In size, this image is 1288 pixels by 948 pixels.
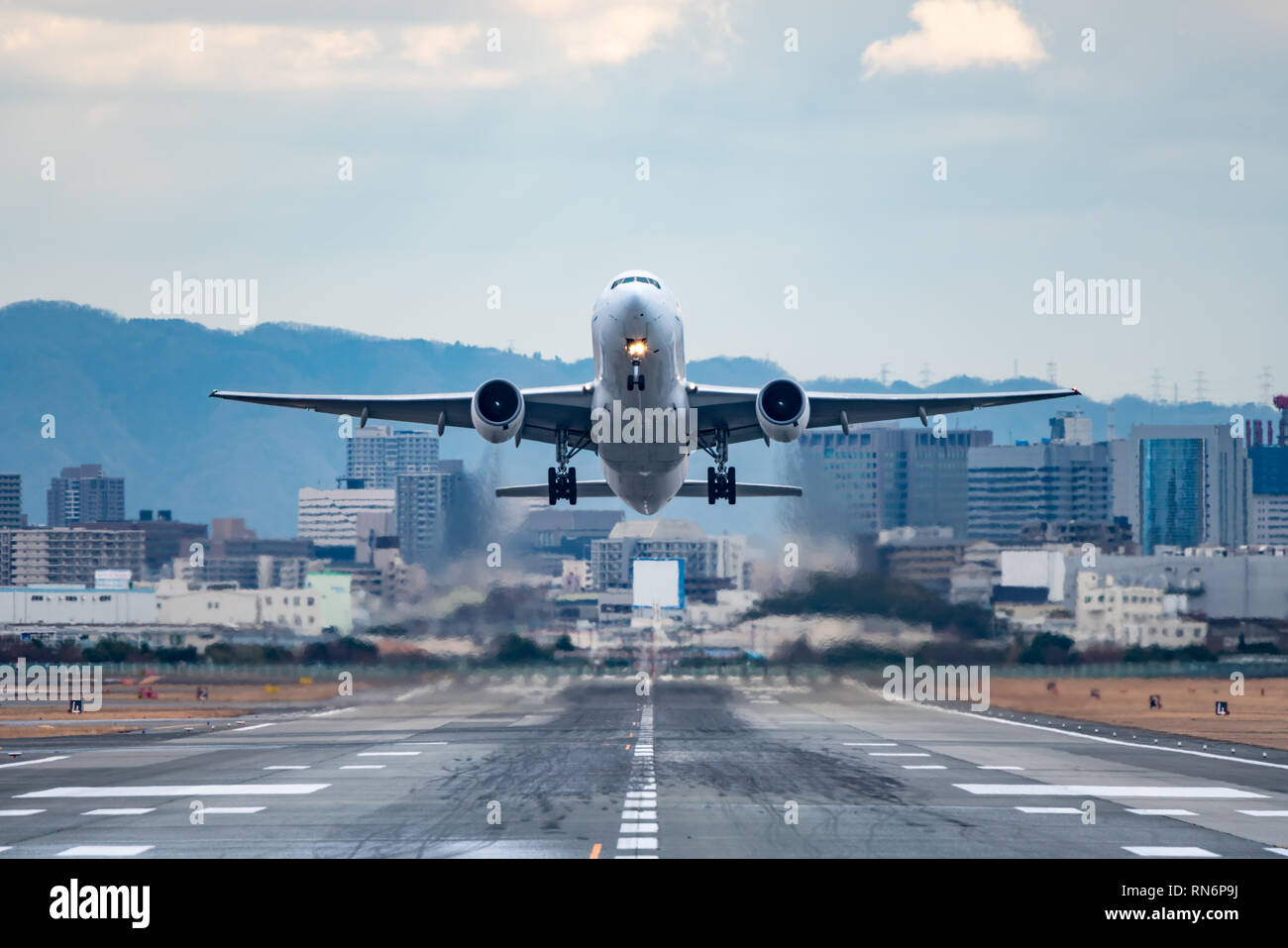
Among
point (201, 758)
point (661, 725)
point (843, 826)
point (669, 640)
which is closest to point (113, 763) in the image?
point (201, 758)

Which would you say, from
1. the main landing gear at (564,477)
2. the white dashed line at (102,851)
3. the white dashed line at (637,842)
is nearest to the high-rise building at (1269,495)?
the main landing gear at (564,477)

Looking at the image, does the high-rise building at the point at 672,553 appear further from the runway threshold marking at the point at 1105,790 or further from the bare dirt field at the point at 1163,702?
the runway threshold marking at the point at 1105,790

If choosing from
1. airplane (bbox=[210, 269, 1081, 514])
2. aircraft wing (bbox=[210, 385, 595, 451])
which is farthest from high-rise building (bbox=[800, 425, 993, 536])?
aircraft wing (bbox=[210, 385, 595, 451])

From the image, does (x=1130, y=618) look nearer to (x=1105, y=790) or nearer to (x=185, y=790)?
(x=1105, y=790)

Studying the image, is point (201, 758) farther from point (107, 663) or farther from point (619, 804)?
point (107, 663)

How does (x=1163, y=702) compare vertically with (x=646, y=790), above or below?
below

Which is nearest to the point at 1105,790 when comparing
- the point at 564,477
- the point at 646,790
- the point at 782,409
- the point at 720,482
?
the point at 646,790

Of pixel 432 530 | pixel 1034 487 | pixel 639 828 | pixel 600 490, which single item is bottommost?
pixel 639 828
